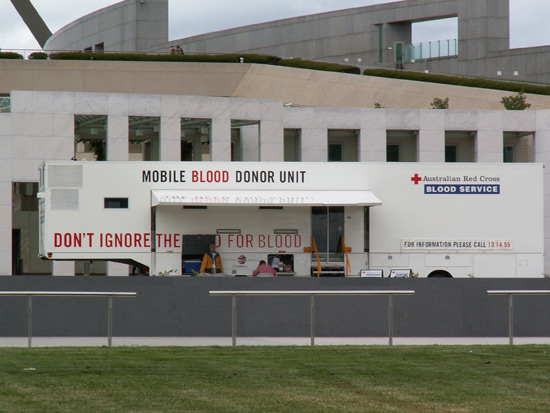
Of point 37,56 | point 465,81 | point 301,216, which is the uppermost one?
point 37,56

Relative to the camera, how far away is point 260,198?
23500 mm

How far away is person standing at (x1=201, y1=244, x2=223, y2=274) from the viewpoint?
76.3 feet

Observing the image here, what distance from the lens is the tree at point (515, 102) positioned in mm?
43375

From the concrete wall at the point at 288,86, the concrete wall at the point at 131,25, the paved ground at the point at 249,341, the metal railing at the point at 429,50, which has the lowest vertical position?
the paved ground at the point at 249,341

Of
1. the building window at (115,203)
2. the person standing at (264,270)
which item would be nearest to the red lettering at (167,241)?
the building window at (115,203)

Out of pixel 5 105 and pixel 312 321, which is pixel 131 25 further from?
pixel 312 321

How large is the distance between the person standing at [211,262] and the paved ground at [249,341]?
4696 millimetres

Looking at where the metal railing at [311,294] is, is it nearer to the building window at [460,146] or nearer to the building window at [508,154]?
the building window at [460,146]

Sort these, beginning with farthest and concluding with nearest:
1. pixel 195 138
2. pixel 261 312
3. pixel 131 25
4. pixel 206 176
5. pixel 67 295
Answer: pixel 131 25 → pixel 195 138 → pixel 206 176 → pixel 261 312 → pixel 67 295

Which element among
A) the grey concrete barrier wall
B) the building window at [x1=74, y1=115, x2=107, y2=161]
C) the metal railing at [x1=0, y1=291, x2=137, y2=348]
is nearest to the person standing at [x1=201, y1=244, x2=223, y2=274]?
the grey concrete barrier wall

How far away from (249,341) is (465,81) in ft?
111

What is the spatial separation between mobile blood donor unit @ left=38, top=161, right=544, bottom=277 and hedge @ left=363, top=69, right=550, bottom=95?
2434cm

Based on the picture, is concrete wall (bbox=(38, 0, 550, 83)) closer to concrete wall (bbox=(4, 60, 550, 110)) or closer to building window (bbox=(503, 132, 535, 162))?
concrete wall (bbox=(4, 60, 550, 110))

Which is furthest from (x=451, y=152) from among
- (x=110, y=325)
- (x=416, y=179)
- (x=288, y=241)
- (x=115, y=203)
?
(x=110, y=325)
